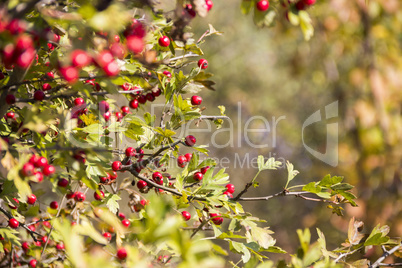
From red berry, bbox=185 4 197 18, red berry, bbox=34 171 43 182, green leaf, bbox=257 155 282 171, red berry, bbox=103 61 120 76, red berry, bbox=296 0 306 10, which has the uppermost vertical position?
red berry, bbox=296 0 306 10

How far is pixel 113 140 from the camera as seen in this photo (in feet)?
4.48

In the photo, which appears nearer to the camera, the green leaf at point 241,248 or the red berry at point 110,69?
the red berry at point 110,69

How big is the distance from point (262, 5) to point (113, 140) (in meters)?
0.72

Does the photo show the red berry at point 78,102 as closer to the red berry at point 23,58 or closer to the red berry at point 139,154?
the red berry at point 139,154

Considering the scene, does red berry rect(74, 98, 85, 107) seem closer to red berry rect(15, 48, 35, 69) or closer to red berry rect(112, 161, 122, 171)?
red berry rect(112, 161, 122, 171)

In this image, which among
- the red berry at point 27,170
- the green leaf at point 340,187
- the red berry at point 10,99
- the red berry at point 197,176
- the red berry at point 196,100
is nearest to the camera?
the red berry at point 27,170

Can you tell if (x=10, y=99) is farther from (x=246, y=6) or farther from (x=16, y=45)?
(x=246, y=6)

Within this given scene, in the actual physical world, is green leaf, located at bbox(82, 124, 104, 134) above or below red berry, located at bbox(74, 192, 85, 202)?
above

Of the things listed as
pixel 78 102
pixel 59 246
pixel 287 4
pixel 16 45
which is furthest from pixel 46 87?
A: pixel 287 4

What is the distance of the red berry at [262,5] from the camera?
1055 mm

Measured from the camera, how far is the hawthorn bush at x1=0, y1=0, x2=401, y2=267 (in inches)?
32.3

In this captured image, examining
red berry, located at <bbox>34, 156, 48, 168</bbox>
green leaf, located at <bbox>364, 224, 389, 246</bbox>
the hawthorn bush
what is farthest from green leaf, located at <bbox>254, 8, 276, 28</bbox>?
green leaf, located at <bbox>364, 224, 389, 246</bbox>

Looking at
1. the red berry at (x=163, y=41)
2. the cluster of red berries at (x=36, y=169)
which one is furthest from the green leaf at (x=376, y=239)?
the cluster of red berries at (x=36, y=169)

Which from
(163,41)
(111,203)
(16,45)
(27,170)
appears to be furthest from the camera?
(111,203)
